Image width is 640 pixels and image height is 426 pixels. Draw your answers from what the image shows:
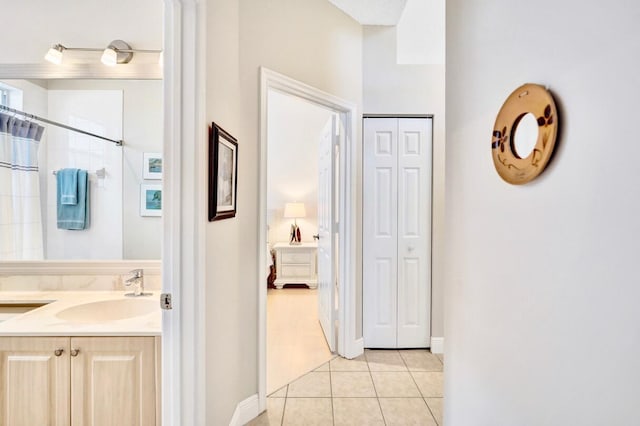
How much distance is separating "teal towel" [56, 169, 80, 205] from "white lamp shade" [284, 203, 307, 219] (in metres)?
3.54

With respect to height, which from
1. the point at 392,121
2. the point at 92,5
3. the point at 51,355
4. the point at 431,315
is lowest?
the point at 431,315

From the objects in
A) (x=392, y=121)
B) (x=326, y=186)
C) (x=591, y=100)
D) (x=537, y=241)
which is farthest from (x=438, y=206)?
(x=591, y=100)

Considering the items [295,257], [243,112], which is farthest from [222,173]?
[295,257]

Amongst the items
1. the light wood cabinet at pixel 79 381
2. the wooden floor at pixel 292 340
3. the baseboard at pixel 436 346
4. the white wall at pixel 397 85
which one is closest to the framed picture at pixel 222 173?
the light wood cabinet at pixel 79 381

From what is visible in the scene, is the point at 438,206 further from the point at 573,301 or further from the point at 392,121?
the point at 573,301

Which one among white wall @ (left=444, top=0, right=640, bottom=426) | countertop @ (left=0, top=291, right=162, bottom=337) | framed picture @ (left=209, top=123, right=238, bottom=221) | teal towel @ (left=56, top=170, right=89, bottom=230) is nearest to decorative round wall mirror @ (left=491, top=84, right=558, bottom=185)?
white wall @ (left=444, top=0, right=640, bottom=426)

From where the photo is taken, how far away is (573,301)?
817 millimetres

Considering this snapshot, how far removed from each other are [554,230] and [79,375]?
1.92m

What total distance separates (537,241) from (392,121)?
7.24ft

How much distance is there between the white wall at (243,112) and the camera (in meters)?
1.63

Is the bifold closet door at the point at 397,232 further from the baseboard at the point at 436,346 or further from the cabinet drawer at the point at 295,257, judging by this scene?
the cabinet drawer at the point at 295,257

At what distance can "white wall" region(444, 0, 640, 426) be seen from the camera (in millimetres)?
693

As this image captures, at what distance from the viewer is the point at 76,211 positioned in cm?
201

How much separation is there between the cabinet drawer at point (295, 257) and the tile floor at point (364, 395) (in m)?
2.47
